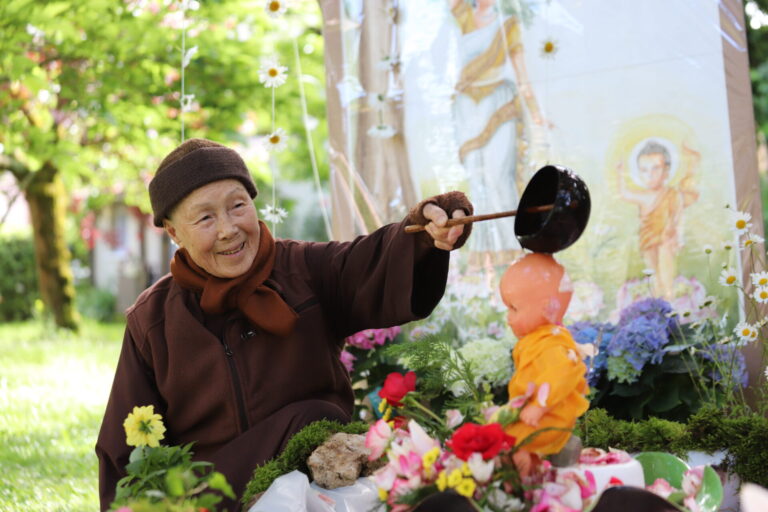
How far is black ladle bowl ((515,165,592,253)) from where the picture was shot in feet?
6.25

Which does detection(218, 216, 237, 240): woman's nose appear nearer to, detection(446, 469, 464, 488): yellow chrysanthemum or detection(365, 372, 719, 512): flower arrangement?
detection(365, 372, 719, 512): flower arrangement

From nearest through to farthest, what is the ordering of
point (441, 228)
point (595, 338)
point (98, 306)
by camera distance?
point (441, 228) < point (595, 338) < point (98, 306)

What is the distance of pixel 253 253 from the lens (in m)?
2.82

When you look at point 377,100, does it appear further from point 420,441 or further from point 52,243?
point 52,243

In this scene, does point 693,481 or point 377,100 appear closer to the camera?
point 693,481

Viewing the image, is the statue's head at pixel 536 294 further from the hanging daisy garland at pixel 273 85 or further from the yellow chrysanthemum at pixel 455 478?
the hanging daisy garland at pixel 273 85

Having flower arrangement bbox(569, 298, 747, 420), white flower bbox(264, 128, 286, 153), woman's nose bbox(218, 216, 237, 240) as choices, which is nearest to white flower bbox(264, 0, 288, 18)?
white flower bbox(264, 128, 286, 153)

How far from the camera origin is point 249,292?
2775mm

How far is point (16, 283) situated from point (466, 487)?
15289 millimetres

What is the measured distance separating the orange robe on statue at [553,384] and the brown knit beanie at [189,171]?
132 cm

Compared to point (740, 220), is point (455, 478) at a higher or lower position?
lower

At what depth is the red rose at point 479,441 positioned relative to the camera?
1696 millimetres

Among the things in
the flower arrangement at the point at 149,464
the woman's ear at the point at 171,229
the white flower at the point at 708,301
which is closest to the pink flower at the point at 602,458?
the flower arrangement at the point at 149,464

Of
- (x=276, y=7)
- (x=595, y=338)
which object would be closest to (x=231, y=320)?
(x=595, y=338)
